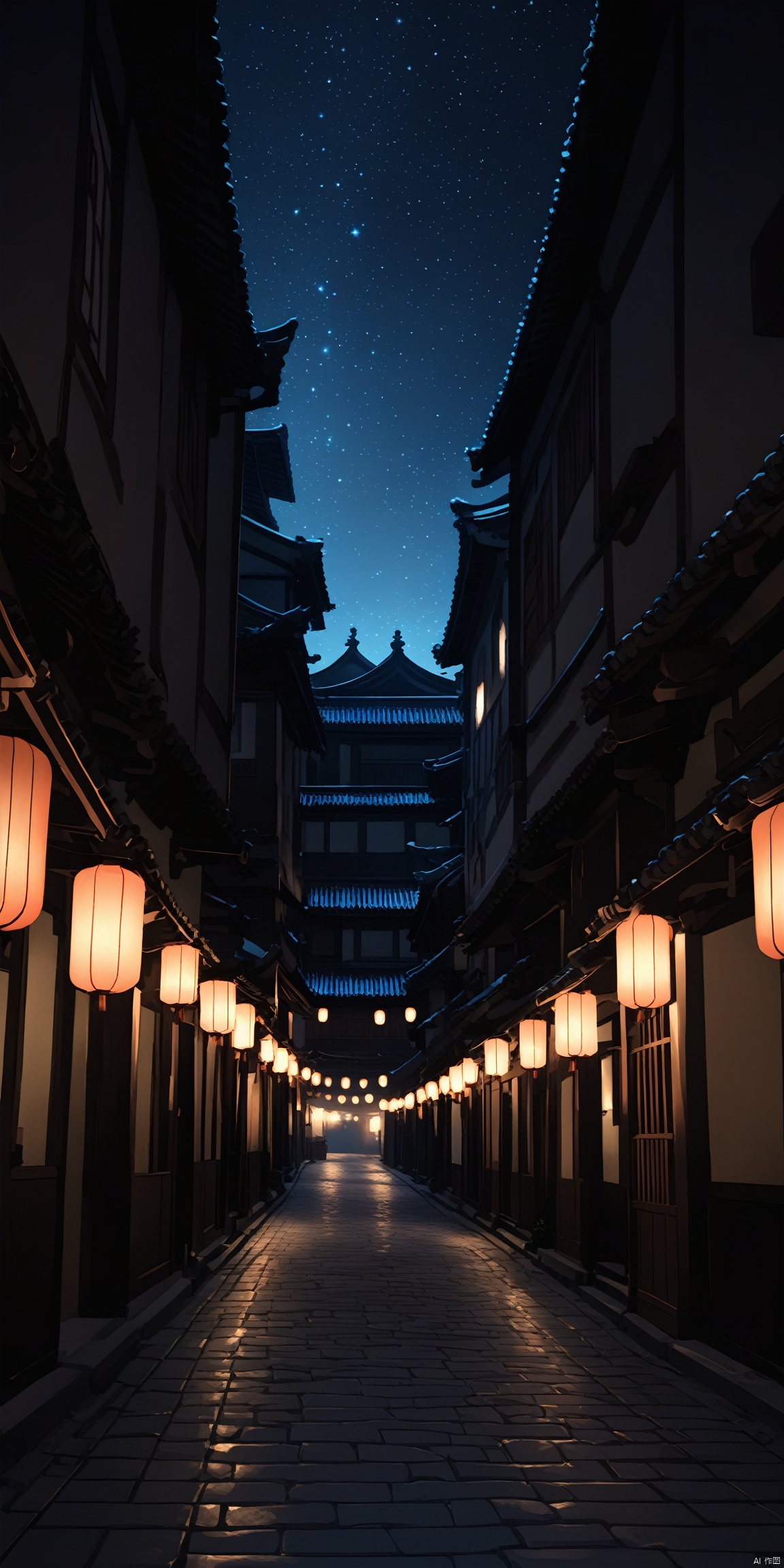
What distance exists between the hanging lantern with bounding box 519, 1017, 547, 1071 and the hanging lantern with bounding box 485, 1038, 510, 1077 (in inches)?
177

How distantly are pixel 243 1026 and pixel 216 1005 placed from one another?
3905 millimetres

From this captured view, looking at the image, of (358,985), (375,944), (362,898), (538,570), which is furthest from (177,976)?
(362,898)

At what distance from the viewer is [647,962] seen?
11.8 meters

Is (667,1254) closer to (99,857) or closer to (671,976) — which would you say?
(671,976)

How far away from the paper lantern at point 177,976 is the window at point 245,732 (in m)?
22.4

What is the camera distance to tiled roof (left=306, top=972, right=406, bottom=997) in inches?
2352

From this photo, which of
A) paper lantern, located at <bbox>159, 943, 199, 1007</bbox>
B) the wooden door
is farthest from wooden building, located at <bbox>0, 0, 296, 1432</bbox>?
the wooden door

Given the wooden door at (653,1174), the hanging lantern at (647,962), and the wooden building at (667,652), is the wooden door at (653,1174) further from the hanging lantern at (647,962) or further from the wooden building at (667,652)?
the hanging lantern at (647,962)

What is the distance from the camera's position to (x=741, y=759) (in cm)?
1041

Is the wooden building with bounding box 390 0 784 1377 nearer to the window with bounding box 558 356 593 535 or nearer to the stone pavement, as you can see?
the window with bounding box 558 356 593 535

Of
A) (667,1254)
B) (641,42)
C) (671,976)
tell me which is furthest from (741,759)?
(641,42)

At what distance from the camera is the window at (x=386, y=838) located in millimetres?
A: 64875

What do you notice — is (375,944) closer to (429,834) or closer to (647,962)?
(429,834)

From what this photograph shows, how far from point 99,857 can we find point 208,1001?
376 inches
